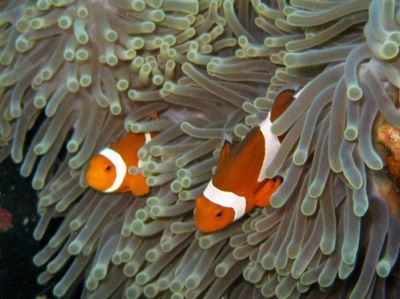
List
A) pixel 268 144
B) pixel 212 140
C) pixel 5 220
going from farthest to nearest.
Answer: pixel 5 220, pixel 212 140, pixel 268 144

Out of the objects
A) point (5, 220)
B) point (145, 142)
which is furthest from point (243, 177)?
point (5, 220)

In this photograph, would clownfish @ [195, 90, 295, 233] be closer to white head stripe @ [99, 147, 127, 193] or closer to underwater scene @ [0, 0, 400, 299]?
underwater scene @ [0, 0, 400, 299]

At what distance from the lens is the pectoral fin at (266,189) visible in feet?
5.51

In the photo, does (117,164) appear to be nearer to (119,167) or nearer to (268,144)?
(119,167)

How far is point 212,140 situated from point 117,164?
1.24 ft

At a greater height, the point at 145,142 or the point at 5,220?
the point at 145,142

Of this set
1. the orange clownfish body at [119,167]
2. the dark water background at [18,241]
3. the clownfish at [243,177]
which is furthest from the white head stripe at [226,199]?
the dark water background at [18,241]

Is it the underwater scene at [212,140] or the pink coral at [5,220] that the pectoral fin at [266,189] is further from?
the pink coral at [5,220]

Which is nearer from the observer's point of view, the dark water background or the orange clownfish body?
the orange clownfish body

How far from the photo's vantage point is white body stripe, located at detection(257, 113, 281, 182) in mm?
1635

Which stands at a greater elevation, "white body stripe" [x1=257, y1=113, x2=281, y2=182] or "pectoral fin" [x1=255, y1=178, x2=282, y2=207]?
→ "white body stripe" [x1=257, y1=113, x2=281, y2=182]

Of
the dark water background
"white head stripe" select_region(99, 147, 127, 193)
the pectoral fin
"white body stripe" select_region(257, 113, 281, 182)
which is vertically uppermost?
"white body stripe" select_region(257, 113, 281, 182)

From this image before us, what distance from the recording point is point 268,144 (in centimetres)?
164

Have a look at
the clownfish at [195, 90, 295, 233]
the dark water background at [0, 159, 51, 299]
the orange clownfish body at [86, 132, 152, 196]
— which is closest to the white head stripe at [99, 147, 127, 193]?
the orange clownfish body at [86, 132, 152, 196]
